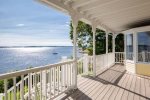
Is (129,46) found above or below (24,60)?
above

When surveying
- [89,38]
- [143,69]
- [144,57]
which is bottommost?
[143,69]

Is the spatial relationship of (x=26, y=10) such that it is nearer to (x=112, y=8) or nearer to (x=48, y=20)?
(x=48, y=20)

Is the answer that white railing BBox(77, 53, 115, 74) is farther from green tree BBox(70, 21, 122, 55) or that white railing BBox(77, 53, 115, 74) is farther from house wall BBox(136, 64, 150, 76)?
green tree BBox(70, 21, 122, 55)

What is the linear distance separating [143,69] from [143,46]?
3.71ft

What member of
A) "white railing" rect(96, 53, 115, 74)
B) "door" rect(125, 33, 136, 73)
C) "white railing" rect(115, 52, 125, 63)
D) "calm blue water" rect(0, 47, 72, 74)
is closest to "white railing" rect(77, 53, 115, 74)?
"white railing" rect(96, 53, 115, 74)

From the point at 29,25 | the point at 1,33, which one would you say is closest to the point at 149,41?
the point at 29,25

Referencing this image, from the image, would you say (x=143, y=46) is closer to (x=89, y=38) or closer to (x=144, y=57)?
(x=144, y=57)

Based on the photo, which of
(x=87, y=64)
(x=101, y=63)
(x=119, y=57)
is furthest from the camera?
(x=119, y=57)

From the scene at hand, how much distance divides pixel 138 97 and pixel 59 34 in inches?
2624

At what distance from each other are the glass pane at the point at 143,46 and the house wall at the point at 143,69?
27 cm

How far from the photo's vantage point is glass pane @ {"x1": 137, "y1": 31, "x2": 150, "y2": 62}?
8977mm

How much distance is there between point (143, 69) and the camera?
915 cm

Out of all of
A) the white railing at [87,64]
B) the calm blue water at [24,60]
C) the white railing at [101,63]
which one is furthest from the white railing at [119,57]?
the calm blue water at [24,60]

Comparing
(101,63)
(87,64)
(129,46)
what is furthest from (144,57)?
(87,64)
